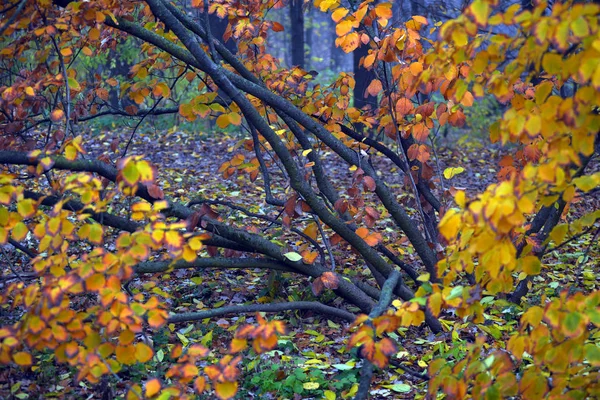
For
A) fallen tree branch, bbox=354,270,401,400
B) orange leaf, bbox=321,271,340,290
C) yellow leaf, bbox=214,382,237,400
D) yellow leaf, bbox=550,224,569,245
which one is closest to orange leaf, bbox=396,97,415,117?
fallen tree branch, bbox=354,270,401,400

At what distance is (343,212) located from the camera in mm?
3709

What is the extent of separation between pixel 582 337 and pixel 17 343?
6.73ft

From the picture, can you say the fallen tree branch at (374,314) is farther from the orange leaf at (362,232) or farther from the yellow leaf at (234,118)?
the yellow leaf at (234,118)

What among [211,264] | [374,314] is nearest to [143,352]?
[374,314]

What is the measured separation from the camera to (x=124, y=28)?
3.43 meters

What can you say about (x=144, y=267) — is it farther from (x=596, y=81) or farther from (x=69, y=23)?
(x=596, y=81)

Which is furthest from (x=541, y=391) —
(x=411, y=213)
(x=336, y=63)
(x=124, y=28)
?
(x=336, y=63)

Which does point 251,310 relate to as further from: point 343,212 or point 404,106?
point 404,106

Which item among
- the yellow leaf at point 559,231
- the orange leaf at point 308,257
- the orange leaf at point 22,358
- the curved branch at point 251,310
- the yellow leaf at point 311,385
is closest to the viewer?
the orange leaf at point 22,358

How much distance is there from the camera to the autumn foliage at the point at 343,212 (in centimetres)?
209

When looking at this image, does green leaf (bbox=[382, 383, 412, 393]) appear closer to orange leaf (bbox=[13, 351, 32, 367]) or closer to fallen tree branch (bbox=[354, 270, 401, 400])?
fallen tree branch (bbox=[354, 270, 401, 400])

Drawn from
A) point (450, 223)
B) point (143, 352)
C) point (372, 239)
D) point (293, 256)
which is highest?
point (372, 239)

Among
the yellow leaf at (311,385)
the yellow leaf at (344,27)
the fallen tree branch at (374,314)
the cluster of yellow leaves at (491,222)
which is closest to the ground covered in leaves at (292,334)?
the yellow leaf at (311,385)

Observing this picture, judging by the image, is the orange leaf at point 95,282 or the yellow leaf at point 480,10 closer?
the yellow leaf at point 480,10
